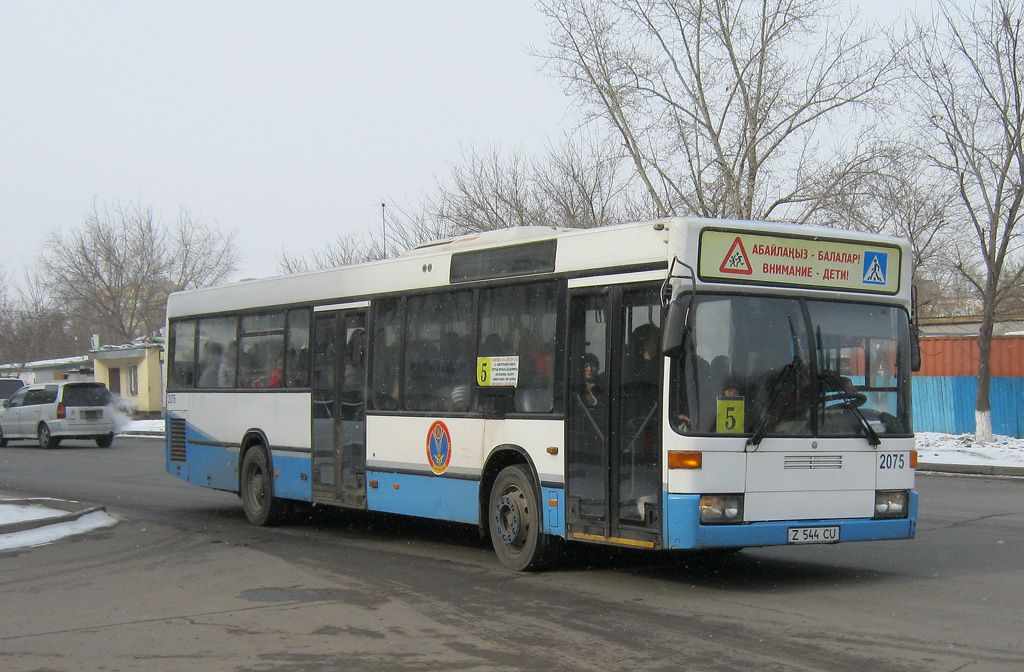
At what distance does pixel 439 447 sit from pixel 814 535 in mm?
3798

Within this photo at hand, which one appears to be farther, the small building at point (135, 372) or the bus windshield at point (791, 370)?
the small building at point (135, 372)

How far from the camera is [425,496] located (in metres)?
10.9

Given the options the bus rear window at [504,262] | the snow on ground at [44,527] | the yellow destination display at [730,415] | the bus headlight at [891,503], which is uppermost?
the bus rear window at [504,262]

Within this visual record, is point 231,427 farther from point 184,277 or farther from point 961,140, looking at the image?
point 184,277

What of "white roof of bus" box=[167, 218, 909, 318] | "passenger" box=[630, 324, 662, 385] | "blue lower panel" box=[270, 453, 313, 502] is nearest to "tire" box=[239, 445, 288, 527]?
"blue lower panel" box=[270, 453, 313, 502]

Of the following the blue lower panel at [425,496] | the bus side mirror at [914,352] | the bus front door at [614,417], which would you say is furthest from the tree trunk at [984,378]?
the bus front door at [614,417]

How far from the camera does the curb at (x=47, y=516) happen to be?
1260 centimetres

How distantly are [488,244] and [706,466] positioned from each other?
3.41m

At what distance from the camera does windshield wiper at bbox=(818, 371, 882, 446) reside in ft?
28.3

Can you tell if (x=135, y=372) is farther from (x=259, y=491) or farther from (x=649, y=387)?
(x=649, y=387)

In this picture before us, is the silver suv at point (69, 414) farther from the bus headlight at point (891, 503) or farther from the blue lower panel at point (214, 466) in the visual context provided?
the bus headlight at point (891, 503)

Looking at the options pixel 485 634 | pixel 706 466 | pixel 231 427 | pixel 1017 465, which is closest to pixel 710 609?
pixel 706 466

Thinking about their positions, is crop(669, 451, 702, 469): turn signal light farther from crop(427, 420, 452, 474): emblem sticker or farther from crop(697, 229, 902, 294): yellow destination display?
crop(427, 420, 452, 474): emblem sticker

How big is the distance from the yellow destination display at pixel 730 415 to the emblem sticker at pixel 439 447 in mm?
3192
